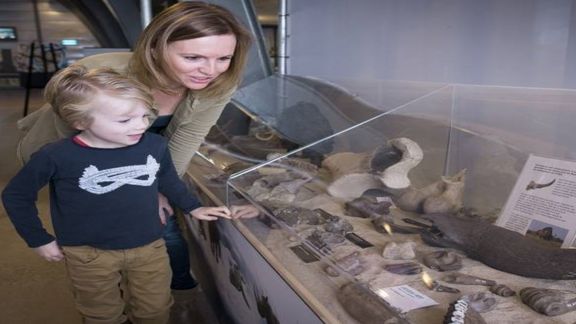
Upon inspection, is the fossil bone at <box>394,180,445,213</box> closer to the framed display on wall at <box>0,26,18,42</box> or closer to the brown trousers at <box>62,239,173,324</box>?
the brown trousers at <box>62,239,173,324</box>

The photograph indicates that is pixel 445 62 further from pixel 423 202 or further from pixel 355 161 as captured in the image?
pixel 423 202

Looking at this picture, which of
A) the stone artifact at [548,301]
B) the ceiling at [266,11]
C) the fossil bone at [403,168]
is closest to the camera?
the stone artifact at [548,301]

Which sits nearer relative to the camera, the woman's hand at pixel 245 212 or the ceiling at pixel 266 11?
the woman's hand at pixel 245 212

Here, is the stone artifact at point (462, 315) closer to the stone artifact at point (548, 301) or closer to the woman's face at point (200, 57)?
the stone artifact at point (548, 301)

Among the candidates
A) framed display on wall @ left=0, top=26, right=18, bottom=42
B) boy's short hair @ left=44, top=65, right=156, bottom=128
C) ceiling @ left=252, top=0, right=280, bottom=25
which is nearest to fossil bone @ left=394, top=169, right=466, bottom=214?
boy's short hair @ left=44, top=65, right=156, bottom=128

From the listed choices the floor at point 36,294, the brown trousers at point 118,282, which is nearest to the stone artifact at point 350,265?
the brown trousers at point 118,282

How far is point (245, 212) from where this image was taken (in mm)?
1493

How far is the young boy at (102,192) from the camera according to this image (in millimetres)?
1291

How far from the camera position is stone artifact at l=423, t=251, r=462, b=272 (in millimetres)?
1249

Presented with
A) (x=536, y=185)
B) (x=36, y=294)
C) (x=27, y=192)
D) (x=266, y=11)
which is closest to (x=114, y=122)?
(x=27, y=192)

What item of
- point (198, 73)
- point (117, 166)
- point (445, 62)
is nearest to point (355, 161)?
point (198, 73)

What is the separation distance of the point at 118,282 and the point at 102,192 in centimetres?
36

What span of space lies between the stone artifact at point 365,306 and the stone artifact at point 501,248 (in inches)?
18.4

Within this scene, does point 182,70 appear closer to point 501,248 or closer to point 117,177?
point 117,177
